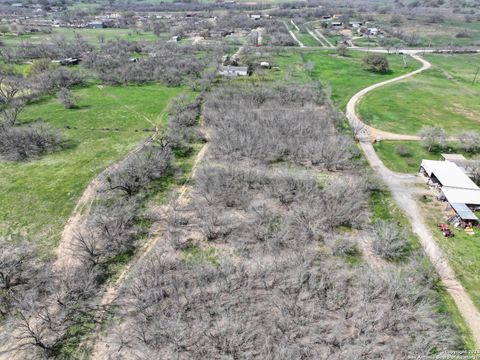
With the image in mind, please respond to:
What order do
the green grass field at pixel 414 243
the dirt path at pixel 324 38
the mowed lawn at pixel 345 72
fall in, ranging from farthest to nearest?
the dirt path at pixel 324 38 → the mowed lawn at pixel 345 72 → the green grass field at pixel 414 243

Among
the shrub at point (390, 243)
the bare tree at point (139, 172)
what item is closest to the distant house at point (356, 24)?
the bare tree at point (139, 172)

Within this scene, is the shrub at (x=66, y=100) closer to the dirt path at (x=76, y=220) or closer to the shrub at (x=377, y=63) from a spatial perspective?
the dirt path at (x=76, y=220)

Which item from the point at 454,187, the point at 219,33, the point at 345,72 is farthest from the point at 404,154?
the point at 219,33

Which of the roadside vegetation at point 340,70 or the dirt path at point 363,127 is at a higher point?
the roadside vegetation at point 340,70

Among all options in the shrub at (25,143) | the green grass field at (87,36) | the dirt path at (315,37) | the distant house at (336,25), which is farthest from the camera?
the distant house at (336,25)

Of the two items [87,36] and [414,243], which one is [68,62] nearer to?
[87,36]

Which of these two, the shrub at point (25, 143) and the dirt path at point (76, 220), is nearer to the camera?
the dirt path at point (76, 220)

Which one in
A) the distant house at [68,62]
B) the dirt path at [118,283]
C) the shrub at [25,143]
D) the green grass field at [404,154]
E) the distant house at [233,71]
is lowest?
the dirt path at [118,283]
